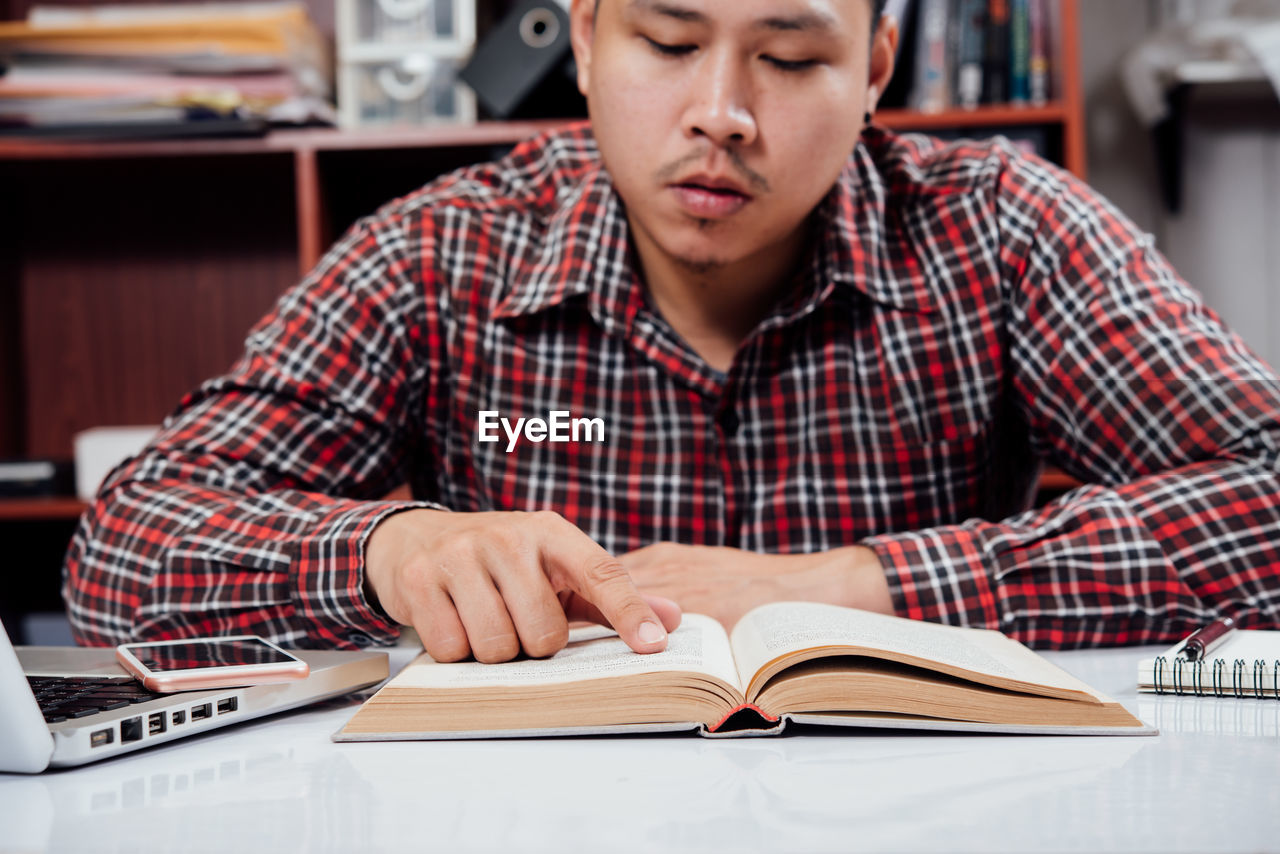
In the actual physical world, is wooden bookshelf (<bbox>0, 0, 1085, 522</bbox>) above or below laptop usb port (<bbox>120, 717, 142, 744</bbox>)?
above

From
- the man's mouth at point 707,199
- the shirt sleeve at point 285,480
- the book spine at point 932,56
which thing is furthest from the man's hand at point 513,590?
the book spine at point 932,56

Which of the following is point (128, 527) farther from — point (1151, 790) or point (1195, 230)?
point (1195, 230)

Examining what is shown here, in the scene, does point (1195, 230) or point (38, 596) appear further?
point (38, 596)

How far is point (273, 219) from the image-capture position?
187 centimetres

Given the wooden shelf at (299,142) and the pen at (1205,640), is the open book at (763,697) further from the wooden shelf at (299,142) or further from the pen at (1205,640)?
the wooden shelf at (299,142)

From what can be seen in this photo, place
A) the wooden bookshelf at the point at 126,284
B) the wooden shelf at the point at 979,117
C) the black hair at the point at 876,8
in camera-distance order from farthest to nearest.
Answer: the wooden bookshelf at the point at 126,284
the wooden shelf at the point at 979,117
the black hair at the point at 876,8

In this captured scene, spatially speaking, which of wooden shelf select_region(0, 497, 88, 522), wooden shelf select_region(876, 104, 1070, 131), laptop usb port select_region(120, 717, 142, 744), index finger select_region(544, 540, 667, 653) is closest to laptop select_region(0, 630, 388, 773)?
laptop usb port select_region(120, 717, 142, 744)

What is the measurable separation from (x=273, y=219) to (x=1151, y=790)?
5.73 ft

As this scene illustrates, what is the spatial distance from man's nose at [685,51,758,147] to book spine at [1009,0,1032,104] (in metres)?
0.79

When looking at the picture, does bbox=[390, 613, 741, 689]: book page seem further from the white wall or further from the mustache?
the white wall

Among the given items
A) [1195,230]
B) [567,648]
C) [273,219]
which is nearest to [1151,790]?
[567,648]

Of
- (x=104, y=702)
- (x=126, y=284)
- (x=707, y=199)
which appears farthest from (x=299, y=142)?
(x=104, y=702)

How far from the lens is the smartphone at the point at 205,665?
531 millimetres

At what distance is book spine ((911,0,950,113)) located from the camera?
1518 mm
